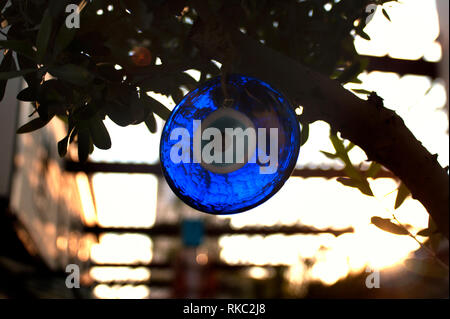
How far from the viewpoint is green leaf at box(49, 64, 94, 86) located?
30.4 inches

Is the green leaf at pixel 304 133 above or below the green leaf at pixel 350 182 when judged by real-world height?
above

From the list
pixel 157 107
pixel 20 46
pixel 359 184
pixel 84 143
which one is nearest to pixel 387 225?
pixel 359 184

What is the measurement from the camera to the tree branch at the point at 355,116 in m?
A: 0.88

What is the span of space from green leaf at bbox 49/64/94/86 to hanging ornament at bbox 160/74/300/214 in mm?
169

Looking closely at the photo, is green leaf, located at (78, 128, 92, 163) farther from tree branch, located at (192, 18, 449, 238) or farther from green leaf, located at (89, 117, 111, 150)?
tree branch, located at (192, 18, 449, 238)

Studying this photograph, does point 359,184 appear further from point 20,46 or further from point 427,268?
point 20,46

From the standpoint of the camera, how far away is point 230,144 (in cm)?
81

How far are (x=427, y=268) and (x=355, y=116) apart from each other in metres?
0.48

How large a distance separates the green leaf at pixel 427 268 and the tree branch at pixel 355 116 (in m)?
0.32

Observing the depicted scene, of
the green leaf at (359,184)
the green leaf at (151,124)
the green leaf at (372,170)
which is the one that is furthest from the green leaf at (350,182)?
the green leaf at (151,124)

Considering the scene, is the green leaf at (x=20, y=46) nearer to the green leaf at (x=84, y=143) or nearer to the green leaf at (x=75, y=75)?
the green leaf at (x=75, y=75)

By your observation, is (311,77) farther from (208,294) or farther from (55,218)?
(208,294)

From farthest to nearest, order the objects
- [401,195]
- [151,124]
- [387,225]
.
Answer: [151,124]
[401,195]
[387,225]
